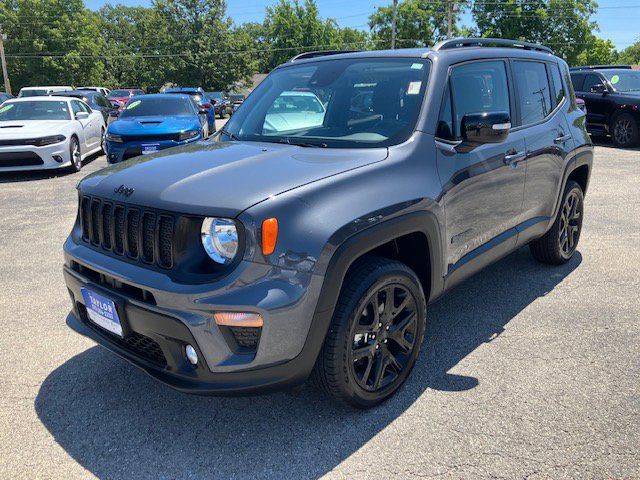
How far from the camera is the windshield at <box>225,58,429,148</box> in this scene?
314 cm

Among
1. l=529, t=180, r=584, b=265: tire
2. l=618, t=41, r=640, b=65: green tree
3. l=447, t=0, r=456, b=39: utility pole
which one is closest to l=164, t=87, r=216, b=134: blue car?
l=529, t=180, r=584, b=265: tire

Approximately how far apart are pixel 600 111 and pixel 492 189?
38.2 ft

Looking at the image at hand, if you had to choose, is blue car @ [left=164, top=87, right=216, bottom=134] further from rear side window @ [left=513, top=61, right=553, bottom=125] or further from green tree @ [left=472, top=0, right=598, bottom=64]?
green tree @ [left=472, top=0, right=598, bottom=64]

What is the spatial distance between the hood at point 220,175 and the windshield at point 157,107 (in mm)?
8147

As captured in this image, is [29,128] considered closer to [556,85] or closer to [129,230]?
[129,230]

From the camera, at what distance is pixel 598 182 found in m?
9.02

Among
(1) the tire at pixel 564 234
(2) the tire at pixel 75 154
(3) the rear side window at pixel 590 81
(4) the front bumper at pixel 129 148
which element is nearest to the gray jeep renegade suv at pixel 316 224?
(1) the tire at pixel 564 234

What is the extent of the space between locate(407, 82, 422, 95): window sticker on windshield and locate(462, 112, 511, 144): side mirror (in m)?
0.32

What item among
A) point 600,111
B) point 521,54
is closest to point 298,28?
point 600,111

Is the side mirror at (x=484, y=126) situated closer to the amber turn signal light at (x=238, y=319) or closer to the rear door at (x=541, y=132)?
the rear door at (x=541, y=132)

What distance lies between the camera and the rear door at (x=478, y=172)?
314 centimetres

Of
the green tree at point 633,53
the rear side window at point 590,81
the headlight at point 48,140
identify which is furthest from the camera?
the green tree at point 633,53

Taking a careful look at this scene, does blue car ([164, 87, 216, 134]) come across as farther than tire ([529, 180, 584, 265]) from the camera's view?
Yes

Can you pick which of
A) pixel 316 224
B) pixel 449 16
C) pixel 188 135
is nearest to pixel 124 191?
pixel 316 224
